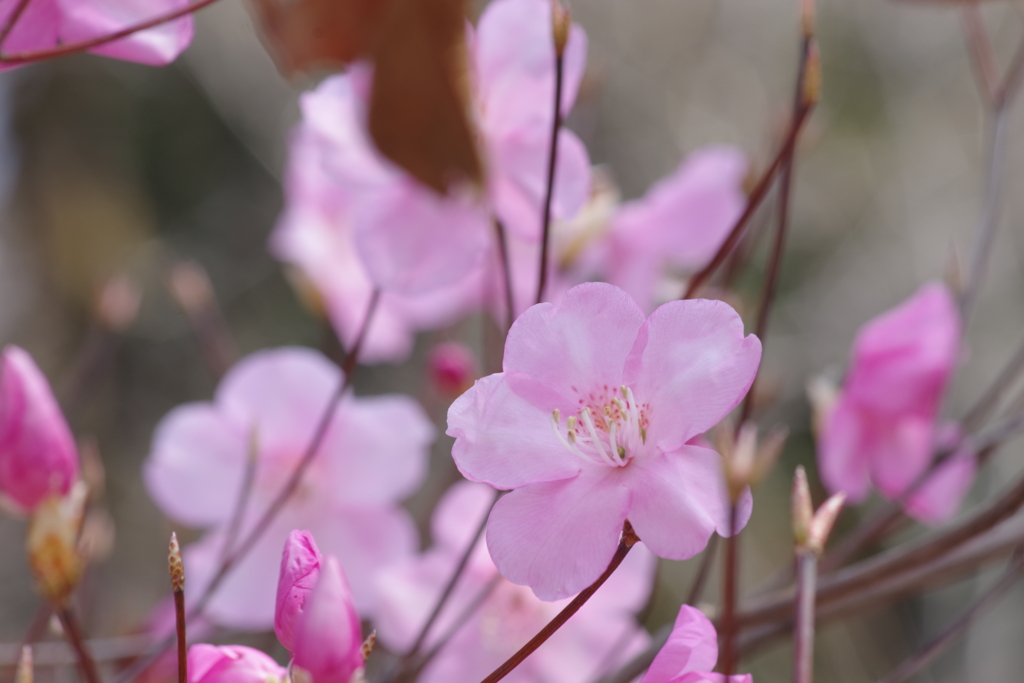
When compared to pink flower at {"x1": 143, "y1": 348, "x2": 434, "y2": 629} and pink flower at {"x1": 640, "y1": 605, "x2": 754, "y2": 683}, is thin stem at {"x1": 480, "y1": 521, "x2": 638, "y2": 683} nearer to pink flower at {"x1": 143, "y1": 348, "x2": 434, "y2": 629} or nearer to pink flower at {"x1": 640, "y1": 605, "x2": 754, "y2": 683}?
pink flower at {"x1": 640, "y1": 605, "x2": 754, "y2": 683}

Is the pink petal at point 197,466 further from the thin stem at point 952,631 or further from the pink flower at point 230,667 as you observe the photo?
the thin stem at point 952,631

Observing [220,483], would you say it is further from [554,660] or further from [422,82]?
[422,82]

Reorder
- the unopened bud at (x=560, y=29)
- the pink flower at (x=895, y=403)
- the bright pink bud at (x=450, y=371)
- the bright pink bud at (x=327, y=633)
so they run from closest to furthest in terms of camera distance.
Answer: the bright pink bud at (x=327, y=633) < the unopened bud at (x=560, y=29) < the pink flower at (x=895, y=403) < the bright pink bud at (x=450, y=371)

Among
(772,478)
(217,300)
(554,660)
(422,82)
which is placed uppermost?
(422,82)

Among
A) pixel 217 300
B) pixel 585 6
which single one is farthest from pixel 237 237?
pixel 585 6

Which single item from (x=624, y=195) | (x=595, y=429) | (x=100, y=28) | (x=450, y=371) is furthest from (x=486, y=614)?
(x=624, y=195)

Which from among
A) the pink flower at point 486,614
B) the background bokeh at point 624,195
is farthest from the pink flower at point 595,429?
the background bokeh at point 624,195

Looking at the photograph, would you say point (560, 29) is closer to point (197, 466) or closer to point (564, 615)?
point (564, 615)
